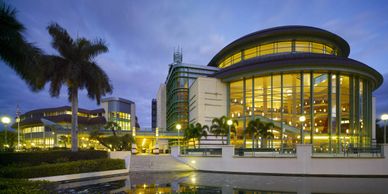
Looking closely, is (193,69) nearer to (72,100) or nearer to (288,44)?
(288,44)

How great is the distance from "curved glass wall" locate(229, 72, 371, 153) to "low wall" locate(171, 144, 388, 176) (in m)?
16.2

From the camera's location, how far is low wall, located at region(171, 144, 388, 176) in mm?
22188

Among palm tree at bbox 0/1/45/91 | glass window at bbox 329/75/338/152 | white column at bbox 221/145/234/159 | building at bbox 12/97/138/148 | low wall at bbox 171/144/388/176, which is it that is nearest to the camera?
palm tree at bbox 0/1/45/91

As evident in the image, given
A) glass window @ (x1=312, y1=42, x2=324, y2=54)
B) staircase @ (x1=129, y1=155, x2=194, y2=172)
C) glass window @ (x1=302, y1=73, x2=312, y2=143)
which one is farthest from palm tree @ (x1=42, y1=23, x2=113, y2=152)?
glass window @ (x1=312, y1=42, x2=324, y2=54)

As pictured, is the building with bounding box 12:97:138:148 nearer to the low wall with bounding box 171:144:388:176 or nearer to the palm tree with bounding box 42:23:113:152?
the palm tree with bounding box 42:23:113:152

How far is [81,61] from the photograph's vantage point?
25078 millimetres

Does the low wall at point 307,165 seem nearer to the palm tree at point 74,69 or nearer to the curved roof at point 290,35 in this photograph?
the palm tree at point 74,69

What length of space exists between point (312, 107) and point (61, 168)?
115ft

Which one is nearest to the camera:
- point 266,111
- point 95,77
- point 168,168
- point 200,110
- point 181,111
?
point 95,77

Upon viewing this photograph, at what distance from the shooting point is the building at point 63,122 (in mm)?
53506

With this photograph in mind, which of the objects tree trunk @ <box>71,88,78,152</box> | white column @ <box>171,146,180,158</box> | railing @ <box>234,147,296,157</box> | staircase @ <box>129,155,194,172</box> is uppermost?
tree trunk @ <box>71,88,78,152</box>

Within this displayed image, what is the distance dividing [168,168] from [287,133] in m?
21.8

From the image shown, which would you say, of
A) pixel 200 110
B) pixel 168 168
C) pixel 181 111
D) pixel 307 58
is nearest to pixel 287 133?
pixel 307 58

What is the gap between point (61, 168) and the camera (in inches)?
797
